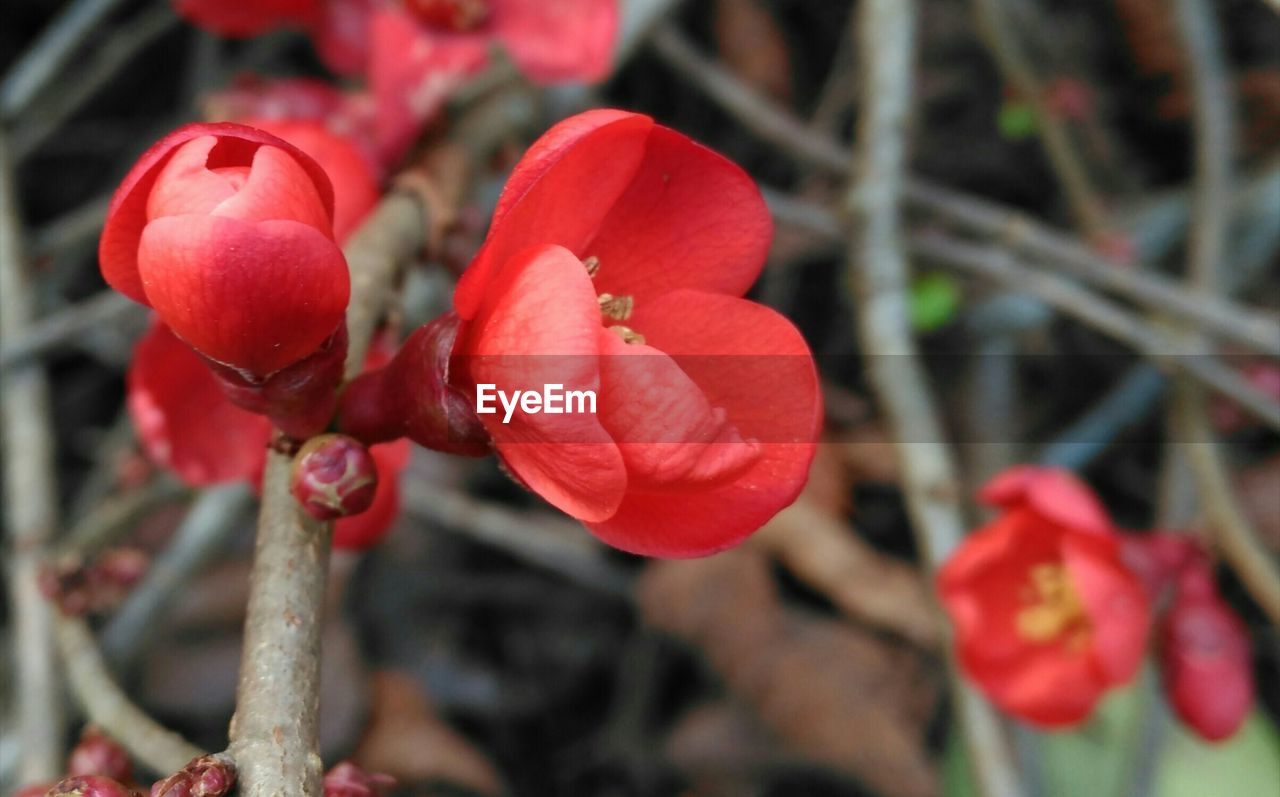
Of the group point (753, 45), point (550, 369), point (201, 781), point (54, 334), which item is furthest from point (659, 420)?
point (753, 45)

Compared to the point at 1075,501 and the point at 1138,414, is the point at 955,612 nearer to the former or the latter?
the point at 1075,501

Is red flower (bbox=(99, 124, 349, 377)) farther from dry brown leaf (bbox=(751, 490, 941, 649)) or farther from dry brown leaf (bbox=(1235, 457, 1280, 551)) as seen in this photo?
dry brown leaf (bbox=(1235, 457, 1280, 551))

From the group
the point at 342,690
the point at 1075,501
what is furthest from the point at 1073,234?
the point at 342,690

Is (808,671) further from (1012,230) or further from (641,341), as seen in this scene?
(641,341)

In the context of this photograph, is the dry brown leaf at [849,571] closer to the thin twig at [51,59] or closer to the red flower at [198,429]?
the red flower at [198,429]

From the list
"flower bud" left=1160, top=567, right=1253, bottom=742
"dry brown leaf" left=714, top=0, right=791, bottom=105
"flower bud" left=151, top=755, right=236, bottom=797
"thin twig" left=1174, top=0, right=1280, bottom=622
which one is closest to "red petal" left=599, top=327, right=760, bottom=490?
"flower bud" left=151, top=755, right=236, bottom=797
